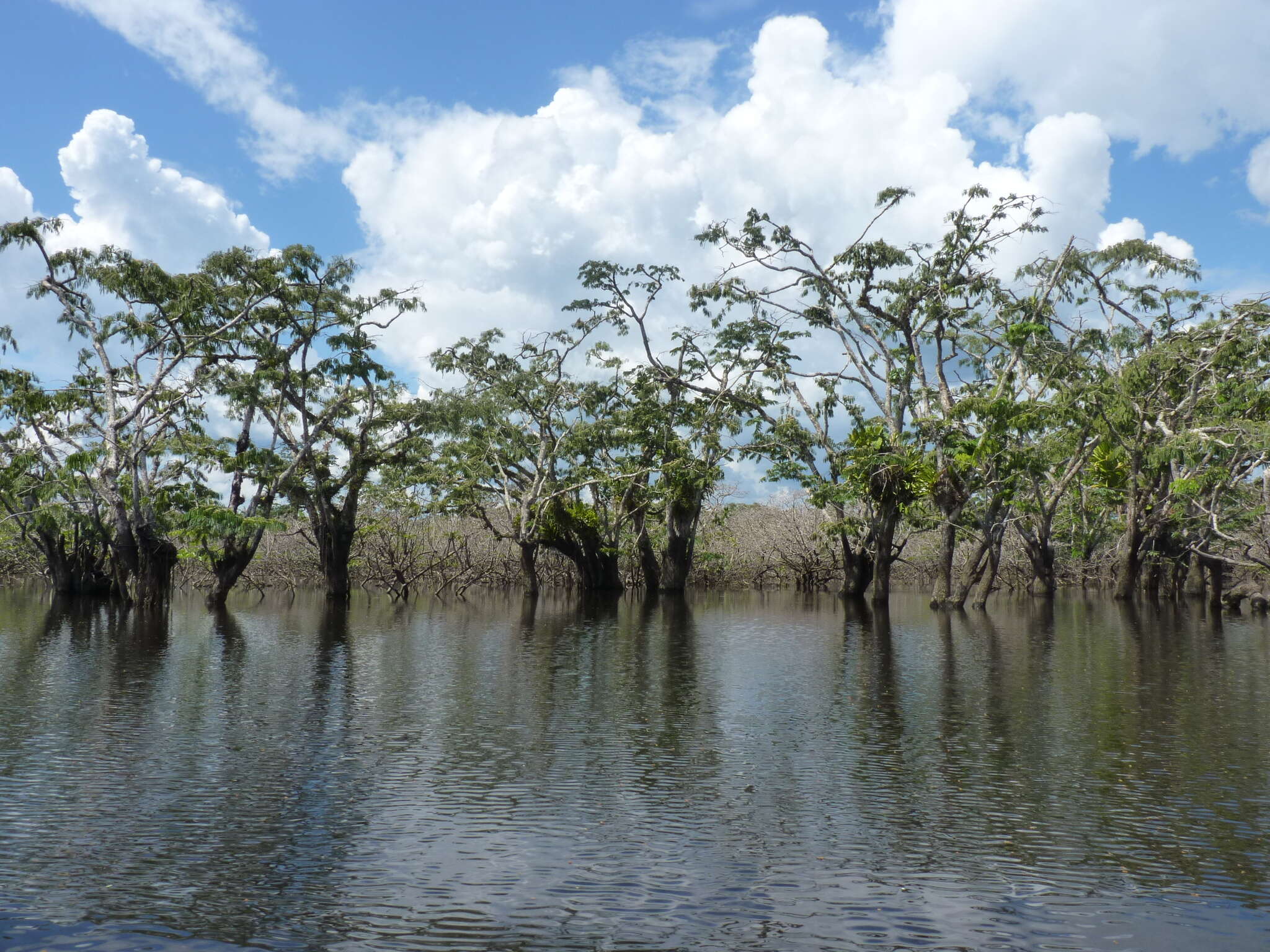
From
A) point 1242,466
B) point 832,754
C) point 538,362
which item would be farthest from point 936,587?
point 832,754

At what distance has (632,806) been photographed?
24.8 feet

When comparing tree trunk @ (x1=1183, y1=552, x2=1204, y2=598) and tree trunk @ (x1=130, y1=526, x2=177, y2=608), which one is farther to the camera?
tree trunk @ (x1=1183, y1=552, x2=1204, y2=598)

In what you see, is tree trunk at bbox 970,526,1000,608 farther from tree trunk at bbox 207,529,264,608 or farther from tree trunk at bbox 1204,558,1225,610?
tree trunk at bbox 207,529,264,608

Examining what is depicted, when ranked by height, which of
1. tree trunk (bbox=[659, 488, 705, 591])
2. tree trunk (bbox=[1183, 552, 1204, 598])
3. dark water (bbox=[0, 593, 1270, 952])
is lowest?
dark water (bbox=[0, 593, 1270, 952])

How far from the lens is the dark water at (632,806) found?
534 centimetres

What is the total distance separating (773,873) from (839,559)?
4514 centimetres

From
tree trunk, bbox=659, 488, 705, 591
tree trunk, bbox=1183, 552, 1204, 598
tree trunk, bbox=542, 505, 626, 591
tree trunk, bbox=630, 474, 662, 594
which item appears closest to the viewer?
tree trunk, bbox=630, 474, 662, 594

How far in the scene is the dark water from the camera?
5.34 m

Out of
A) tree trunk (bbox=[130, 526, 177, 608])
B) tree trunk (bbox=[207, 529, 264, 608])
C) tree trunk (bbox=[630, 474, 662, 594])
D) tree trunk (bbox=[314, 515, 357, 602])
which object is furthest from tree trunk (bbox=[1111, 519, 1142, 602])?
tree trunk (bbox=[130, 526, 177, 608])

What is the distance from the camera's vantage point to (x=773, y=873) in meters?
6.05

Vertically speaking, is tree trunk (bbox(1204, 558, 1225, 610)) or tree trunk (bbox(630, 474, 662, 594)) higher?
tree trunk (bbox(630, 474, 662, 594))

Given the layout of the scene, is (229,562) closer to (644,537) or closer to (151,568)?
(151,568)

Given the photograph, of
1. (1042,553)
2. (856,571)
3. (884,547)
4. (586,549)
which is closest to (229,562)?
(586,549)

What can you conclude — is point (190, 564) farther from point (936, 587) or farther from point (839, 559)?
point (936, 587)
